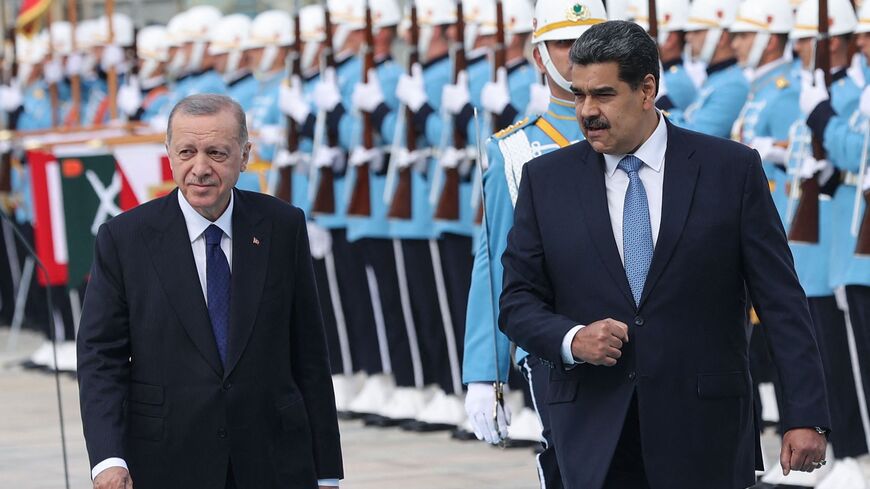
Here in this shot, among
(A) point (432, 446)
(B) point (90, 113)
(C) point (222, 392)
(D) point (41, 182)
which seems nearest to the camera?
(C) point (222, 392)

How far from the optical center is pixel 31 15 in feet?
56.0

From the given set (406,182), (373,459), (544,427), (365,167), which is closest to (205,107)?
(544,427)

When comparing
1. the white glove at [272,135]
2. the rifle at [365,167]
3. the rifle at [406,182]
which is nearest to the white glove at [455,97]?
the rifle at [406,182]

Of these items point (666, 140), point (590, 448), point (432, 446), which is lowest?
point (432, 446)

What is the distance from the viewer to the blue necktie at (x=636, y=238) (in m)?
4.26

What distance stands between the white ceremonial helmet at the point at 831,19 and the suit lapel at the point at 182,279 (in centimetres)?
458

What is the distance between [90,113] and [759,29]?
8.17m

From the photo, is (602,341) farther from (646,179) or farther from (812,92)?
(812,92)

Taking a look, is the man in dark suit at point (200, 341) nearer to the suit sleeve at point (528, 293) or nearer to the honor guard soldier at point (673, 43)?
the suit sleeve at point (528, 293)

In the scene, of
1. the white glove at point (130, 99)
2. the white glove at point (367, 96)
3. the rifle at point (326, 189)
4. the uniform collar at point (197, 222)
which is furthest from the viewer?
the white glove at point (130, 99)

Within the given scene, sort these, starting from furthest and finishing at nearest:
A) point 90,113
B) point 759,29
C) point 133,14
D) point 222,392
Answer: point 133,14
point 90,113
point 759,29
point 222,392

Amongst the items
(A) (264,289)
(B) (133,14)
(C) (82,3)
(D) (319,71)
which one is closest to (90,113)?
(D) (319,71)

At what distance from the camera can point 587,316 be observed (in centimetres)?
427

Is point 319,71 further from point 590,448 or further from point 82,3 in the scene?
point 82,3
